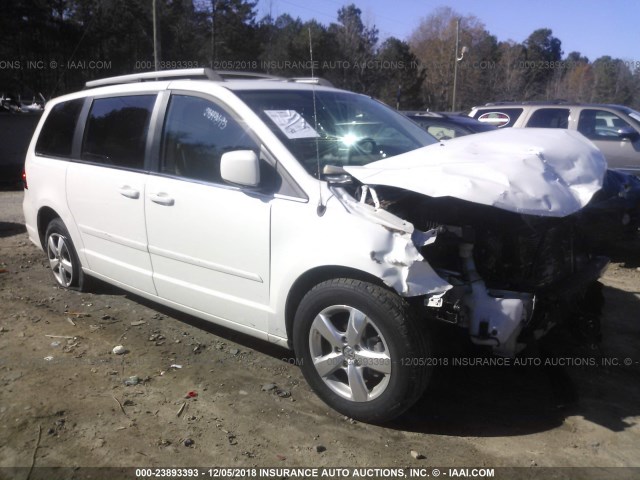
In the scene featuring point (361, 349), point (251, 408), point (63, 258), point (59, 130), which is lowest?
point (251, 408)

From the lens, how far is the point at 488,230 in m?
3.23

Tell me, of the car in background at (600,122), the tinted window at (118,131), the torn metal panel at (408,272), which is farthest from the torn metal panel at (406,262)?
the car in background at (600,122)

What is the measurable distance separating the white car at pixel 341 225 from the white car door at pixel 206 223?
1cm

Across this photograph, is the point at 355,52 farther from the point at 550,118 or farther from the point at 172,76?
the point at 172,76

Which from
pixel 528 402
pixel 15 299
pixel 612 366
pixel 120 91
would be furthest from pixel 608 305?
pixel 15 299

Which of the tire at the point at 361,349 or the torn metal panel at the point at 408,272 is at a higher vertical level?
the torn metal panel at the point at 408,272

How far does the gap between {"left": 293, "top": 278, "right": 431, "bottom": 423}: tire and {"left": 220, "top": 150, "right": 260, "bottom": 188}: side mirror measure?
74cm

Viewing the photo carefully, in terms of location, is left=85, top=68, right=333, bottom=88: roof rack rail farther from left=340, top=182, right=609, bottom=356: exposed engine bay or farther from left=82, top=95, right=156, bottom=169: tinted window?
left=340, top=182, right=609, bottom=356: exposed engine bay

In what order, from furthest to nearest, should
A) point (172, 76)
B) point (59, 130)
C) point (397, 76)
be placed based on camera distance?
point (397, 76), point (59, 130), point (172, 76)

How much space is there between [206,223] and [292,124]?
0.83 metres

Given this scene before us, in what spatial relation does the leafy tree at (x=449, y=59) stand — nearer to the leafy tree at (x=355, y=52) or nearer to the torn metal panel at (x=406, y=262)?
the leafy tree at (x=355, y=52)

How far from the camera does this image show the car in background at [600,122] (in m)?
9.10

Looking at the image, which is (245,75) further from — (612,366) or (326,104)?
(612,366)

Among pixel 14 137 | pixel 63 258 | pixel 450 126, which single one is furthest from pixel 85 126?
pixel 14 137
